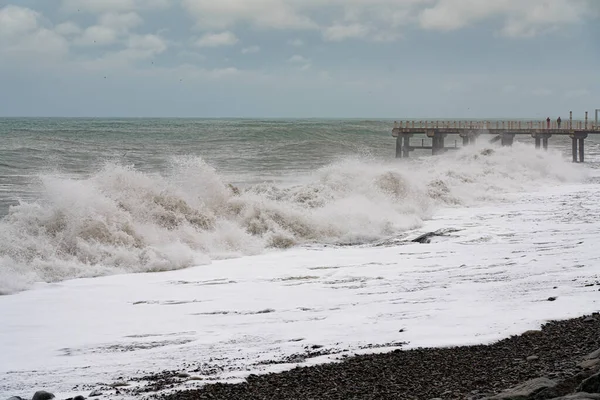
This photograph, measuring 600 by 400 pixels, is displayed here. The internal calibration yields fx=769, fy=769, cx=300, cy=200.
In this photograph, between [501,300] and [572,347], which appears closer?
[572,347]

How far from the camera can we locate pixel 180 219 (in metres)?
15.9

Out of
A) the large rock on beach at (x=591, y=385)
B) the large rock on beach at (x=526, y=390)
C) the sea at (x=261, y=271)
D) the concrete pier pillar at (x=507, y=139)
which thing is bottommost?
the sea at (x=261, y=271)

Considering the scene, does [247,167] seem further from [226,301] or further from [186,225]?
[226,301]

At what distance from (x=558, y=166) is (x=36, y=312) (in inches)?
1200

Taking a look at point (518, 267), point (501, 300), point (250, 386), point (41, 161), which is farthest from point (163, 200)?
point (41, 161)

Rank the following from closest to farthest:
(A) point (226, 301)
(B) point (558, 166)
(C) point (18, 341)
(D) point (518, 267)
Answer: (C) point (18, 341) → (A) point (226, 301) → (D) point (518, 267) → (B) point (558, 166)

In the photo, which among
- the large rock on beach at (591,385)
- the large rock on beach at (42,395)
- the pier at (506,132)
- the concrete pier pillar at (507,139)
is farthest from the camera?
the concrete pier pillar at (507,139)

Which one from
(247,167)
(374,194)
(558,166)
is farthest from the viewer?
(247,167)

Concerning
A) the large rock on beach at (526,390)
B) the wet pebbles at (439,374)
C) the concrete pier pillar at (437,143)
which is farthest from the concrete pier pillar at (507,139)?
the large rock on beach at (526,390)

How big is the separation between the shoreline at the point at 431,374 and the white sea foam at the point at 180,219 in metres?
5.94

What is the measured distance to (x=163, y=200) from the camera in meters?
16.4

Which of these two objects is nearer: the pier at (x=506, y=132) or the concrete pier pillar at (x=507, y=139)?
the pier at (x=506, y=132)

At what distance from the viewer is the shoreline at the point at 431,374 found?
6016 millimetres

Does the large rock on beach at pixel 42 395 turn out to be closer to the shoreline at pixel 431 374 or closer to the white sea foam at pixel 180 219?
the shoreline at pixel 431 374
